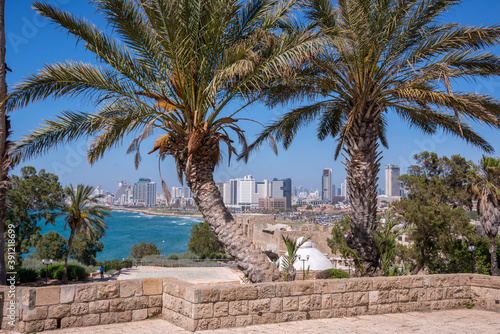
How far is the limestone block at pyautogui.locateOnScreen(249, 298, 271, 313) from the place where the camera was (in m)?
6.11

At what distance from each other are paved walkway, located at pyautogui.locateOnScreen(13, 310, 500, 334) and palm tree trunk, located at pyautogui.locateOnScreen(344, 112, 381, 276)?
2.10m

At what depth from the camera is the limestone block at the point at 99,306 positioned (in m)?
5.93

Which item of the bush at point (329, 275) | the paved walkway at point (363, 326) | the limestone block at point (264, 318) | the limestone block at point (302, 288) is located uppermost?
the limestone block at point (302, 288)

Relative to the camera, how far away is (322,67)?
893 cm

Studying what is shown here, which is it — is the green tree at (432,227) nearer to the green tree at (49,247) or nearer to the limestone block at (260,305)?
the limestone block at (260,305)

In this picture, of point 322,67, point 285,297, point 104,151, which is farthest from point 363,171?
point 104,151

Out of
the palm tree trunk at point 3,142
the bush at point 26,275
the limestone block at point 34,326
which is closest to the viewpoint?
the limestone block at point 34,326

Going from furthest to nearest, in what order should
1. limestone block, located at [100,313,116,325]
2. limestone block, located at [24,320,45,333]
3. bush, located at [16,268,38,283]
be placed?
1. bush, located at [16,268,38,283]
2. limestone block, located at [100,313,116,325]
3. limestone block, located at [24,320,45,333]

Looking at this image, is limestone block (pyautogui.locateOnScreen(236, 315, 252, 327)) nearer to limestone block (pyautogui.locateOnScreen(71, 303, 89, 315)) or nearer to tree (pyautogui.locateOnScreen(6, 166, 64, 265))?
limestone block (pyautogui.locateOnScreen(71, 303, 89, 315))

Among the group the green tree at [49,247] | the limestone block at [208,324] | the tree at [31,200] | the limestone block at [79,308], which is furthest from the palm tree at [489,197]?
the green tree at [49,247]

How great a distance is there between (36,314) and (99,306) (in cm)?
80

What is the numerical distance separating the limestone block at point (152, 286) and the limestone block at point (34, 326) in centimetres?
143

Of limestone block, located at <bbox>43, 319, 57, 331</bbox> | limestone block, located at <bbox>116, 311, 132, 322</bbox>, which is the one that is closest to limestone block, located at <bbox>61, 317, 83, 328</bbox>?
limestone block, located at <bbox>43, 319, 57, 331</bbox>

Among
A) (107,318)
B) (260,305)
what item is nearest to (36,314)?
(107,318)
